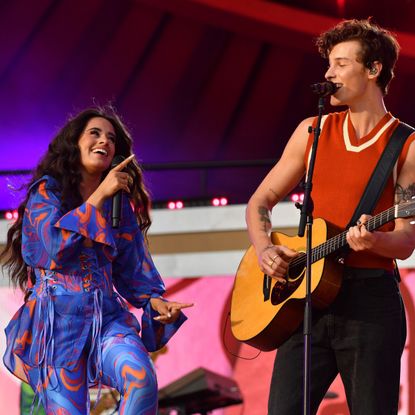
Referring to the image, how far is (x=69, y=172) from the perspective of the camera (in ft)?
12.8

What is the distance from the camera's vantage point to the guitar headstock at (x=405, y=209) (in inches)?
123

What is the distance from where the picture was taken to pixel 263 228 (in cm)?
363

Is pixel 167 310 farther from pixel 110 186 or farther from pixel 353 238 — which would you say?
pixel 353 238

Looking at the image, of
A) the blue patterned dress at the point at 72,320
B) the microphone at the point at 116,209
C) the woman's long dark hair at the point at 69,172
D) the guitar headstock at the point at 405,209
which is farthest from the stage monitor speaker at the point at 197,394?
the guitar headstock at the point at 405,209

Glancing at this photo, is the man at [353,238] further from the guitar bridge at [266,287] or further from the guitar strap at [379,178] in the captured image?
the guitar bridge at [266,287]

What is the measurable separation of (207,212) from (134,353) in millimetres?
3325

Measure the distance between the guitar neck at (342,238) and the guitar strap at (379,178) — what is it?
76mm

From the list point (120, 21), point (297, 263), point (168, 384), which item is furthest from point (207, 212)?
point (297, 263)

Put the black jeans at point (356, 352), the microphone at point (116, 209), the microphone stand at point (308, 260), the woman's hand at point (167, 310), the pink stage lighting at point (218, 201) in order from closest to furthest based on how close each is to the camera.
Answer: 1. the microphone stand at point (308, 260)
2. the black jeans at point (356, 352)
3. the microphone at point (116, 209)
4. the woman's hand at point (167, 310)
5. the pink stage lighting at point (218, 201)

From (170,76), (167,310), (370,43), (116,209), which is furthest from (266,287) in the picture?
(170,76)

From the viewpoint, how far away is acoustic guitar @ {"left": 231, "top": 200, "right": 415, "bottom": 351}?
3.26 meters

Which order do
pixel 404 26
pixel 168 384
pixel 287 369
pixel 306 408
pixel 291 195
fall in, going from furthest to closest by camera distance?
pixel 404 26
pixel 291 195
pixel 168 384
pixel 287 369
pixel 306 408

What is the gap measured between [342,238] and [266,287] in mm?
530

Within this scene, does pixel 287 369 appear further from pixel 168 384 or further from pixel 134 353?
pixel 168 384
